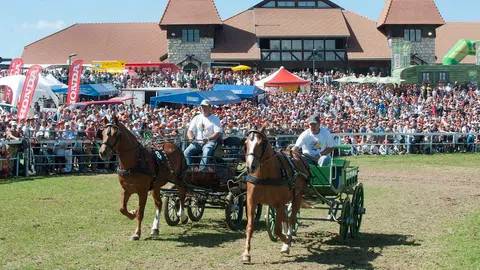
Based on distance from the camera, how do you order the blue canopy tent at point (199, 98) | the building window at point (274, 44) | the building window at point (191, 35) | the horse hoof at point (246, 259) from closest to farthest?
the horse hoof at point (246, 259)
the blue canopy tent at point (199, 98)
the building window at point (191, 35)
the building window at point (274, 44)

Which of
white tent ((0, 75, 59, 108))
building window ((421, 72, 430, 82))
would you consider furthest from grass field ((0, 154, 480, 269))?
building window ((421, 72, 430, 82))

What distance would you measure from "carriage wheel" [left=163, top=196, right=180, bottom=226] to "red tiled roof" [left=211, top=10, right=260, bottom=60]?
166 ft

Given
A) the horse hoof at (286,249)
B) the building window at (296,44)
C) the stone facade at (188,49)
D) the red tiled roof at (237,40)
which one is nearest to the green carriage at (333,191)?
the horse hoof at (286,249)

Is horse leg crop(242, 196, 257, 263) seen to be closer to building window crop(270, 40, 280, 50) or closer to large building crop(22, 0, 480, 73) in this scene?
large building crop(22, 0, 480, 73)

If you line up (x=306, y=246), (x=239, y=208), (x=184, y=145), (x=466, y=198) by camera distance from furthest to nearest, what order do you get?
1. (x=466, y=198)
2. (x=184, y=145)
3. (x=239, y=208)
4. (x=306, y=246)

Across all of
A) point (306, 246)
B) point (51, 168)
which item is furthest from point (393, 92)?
point (306, 246)

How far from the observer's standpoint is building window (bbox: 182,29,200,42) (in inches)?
2594

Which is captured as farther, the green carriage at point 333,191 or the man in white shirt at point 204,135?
the man in white shirt at point 204,135

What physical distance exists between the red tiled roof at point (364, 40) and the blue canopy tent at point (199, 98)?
32349mm

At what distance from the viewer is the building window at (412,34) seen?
68.2 m

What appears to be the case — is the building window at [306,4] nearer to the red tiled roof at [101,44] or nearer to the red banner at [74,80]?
the red tiled roof at [101,44]

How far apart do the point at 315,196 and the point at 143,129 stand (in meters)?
13.6

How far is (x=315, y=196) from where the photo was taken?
470 inches

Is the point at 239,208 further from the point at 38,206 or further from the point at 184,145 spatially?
the point at 38,206
